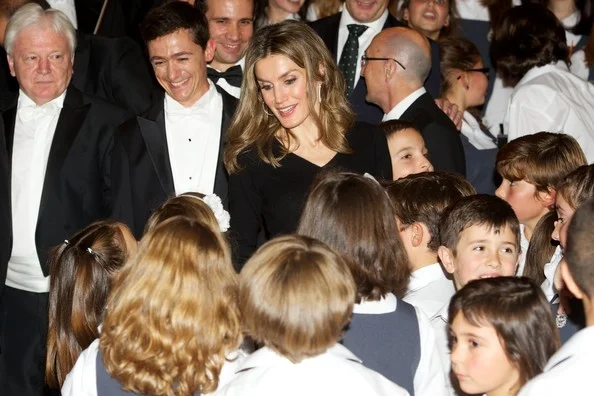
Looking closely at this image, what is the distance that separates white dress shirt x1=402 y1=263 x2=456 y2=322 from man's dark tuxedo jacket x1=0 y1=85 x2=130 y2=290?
1677 millimetres

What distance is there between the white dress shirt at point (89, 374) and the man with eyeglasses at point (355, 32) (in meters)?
3.12

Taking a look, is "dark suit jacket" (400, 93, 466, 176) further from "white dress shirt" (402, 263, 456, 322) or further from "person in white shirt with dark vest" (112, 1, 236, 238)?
"white dress shirt" (402, 263, 456, 322)

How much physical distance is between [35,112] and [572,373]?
3.18 m

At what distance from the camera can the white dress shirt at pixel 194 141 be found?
5234 millimetres

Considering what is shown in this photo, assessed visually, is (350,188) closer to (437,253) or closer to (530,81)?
(437,253)

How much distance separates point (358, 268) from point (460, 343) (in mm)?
379

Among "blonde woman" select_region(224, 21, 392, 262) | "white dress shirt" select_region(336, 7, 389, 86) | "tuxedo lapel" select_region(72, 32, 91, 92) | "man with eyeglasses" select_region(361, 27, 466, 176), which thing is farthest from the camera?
"white dress shirt" select_region(336, 7, 389, 86)

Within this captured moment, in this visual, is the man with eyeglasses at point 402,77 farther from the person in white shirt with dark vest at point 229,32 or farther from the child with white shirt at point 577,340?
the child with white shirt at point 577,340

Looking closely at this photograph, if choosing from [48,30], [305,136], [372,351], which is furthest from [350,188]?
[48,30]

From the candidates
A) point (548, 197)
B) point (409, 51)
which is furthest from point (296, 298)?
point (409, 51)

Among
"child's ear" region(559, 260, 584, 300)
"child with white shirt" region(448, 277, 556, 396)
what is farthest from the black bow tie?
"child's ear" region(559, 260, 584, 300)

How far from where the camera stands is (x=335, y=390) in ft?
9.90

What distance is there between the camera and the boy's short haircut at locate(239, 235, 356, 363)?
300cm

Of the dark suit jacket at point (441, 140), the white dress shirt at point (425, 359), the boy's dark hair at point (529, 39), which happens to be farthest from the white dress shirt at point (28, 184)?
the boy's dark hair at point (529, 39)
